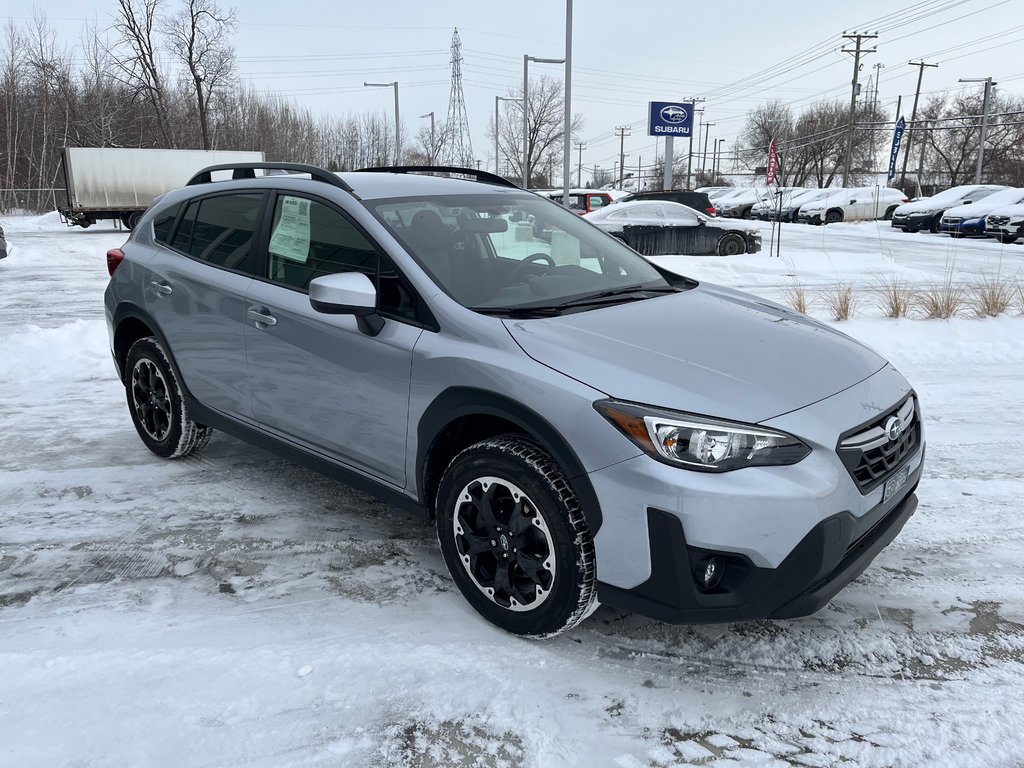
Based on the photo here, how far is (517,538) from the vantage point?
2.79m

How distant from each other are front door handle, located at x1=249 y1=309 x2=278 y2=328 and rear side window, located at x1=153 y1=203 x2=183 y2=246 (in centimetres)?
125

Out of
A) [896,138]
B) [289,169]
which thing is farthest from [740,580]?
[896,138]

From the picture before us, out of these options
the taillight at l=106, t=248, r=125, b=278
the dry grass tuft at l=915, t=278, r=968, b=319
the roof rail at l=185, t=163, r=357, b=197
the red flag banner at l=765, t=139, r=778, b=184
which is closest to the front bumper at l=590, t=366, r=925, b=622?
the roof rail at l=185, t=163, r=357, b=197

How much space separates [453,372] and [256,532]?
5.38 feet

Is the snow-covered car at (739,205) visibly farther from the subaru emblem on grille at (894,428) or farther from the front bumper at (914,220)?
the subaru emblem on grille at (894,428)

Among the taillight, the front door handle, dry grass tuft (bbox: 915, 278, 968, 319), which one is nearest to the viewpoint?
the front door handle

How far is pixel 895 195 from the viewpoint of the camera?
35312mm

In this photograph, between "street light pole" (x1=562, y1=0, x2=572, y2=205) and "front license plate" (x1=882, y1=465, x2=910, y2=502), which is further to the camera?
"street light pole" (x1=562, y1=0, x2=572, y2=205)

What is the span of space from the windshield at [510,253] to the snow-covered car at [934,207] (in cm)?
2933

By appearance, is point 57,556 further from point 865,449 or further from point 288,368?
point 865,449

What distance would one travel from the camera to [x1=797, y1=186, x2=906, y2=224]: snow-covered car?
34.9 meters

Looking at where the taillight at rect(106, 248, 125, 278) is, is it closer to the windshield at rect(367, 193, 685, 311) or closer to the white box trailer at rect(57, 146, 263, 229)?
the windshield at rect(367, 193, 685, 311)

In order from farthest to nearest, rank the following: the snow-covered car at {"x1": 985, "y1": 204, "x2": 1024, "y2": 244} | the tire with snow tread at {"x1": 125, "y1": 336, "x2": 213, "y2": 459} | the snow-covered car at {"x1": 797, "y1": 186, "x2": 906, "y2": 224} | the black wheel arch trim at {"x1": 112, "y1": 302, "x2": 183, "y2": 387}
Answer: the snow-covered car at {"x1": 797, "y1": 186, "x2": 906, "y2": 224} → the snow-covered car at {"x1": 985, "y1": 204, "x2": 1024, "y2": 244} → the tire with snow tread at {"x1": 125, "y1": 336, "x2": 213, "y2": 459} → the black wheel arch trim at {"x1": 112, "y1": 302, "x2": 183, "y2": 387}

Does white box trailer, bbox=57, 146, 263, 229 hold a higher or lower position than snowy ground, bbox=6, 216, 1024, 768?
higher
